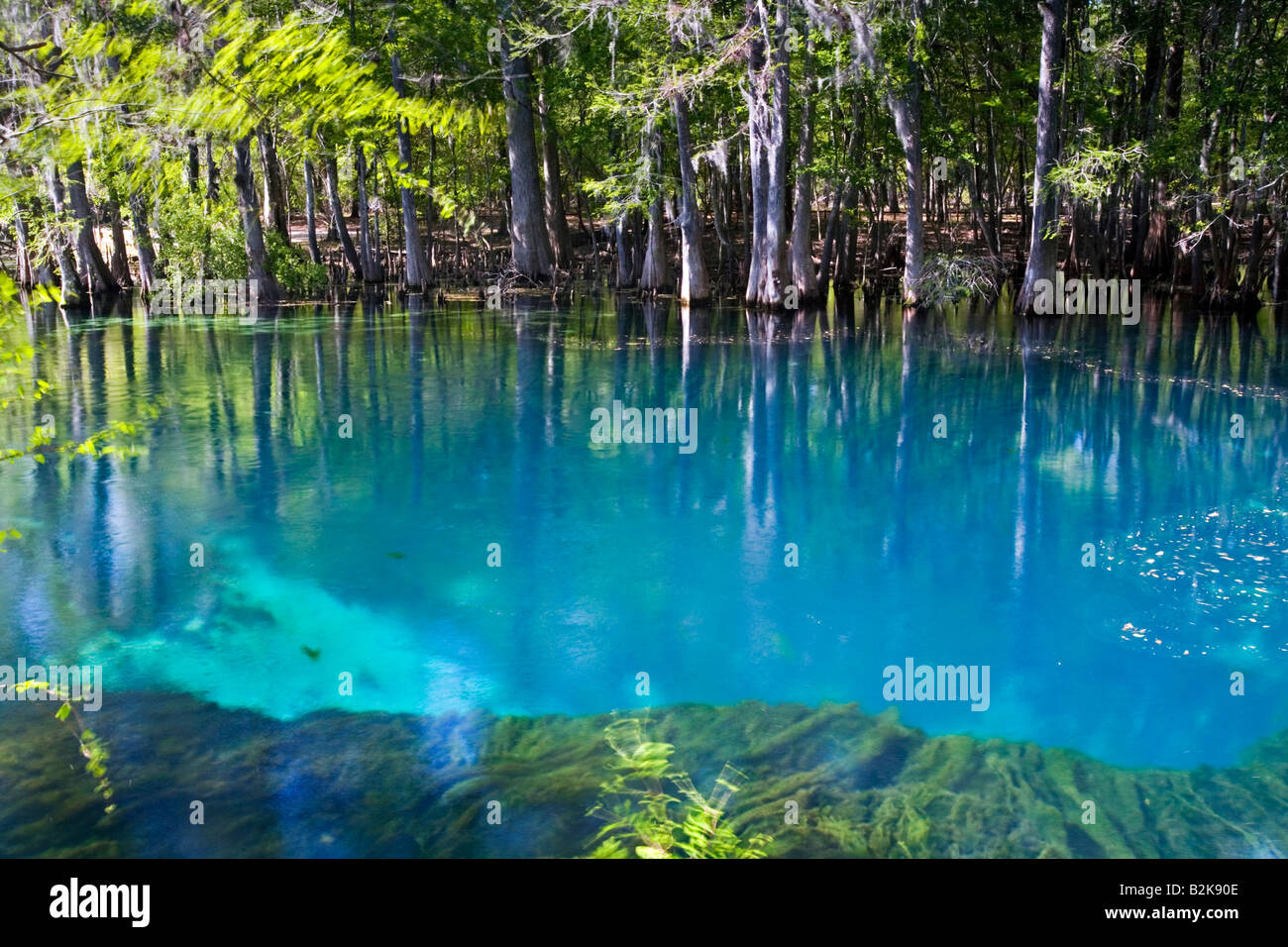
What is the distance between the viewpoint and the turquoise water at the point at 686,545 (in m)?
7.23

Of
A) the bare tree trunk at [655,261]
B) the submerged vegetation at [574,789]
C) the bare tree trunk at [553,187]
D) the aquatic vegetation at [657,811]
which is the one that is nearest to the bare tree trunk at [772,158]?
the bare tree trunk at [655,261]

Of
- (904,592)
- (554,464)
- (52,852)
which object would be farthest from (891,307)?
(52,852)

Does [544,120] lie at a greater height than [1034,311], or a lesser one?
greater

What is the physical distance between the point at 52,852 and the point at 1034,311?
82.3ft

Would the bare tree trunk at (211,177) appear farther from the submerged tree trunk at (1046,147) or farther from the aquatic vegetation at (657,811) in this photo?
the aquatic vegetation at (657,811)

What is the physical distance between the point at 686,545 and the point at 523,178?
2517cm

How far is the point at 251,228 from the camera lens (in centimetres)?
3055

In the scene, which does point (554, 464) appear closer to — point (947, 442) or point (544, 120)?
point (947, 442)

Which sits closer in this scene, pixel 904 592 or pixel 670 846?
pixel 670 846

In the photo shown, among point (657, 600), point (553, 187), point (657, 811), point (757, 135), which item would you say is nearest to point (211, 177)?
point (553, 187)

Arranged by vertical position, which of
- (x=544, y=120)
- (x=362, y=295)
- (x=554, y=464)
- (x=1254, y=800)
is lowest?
(x=1254, y=800)

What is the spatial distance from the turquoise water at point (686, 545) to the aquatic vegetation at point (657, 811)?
2.73ft

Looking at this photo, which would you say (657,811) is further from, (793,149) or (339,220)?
(339,220)

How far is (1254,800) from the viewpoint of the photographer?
5.74 meters
